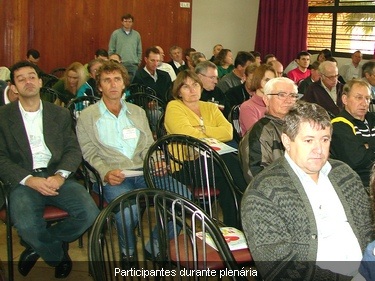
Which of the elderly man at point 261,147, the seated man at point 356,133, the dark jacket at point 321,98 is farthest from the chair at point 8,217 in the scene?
the dark jacket at point 321,98

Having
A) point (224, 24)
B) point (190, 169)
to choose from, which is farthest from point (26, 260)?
point (224, 24)

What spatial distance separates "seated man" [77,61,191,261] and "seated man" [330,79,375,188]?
1.20 metres

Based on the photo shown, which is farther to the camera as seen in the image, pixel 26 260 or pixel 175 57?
pixel 175 57

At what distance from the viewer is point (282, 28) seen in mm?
10703

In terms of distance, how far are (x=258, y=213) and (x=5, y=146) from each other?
172 centimetres

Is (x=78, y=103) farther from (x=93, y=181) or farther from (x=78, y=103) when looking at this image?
(x=93, y=181)

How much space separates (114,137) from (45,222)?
73 cm

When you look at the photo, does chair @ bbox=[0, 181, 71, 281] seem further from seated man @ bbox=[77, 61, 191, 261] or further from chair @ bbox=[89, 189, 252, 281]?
chair @ bbox=[89, 189, 252, 281]

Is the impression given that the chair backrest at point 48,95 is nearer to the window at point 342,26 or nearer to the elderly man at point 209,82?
the elderly man at point 209,82

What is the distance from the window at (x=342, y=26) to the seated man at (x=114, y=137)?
7.20 metres

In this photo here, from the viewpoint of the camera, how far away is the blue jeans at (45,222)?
2.72 m

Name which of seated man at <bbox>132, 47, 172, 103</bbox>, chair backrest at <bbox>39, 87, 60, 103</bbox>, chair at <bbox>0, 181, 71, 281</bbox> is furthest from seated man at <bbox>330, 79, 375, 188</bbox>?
seated man at <bbox>132, 47, 172, 103</bbox>

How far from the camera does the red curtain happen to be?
10.4m

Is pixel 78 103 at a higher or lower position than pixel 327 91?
lower
